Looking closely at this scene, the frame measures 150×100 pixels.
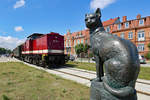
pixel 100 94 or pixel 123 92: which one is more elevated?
pixel 123 92

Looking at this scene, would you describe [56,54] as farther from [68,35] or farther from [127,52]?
[68,35]

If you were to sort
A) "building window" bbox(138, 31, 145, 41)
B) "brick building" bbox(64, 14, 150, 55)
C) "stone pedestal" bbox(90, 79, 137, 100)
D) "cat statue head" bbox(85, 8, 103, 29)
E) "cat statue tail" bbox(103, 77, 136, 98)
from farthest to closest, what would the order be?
"building window" bbox(138, 31, 145, 41)
"brick building" bbox(64, 14, 150, 55)
"cat statue head" bbox(85, 8, 103, 29)
"stone pedestal" bbox(90, 79, 137, 100)
"cat statue tail" bbox(103, 77, 136, 98)

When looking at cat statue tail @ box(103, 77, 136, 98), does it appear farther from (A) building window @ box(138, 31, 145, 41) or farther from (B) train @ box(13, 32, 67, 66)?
(A) building window @ box(138, 31, 145, 41)

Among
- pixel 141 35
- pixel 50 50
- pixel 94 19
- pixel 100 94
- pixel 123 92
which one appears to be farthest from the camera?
pixel 141 35

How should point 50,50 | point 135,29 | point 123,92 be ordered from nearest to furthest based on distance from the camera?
point 123,92 < point 50,50 < point 135,29

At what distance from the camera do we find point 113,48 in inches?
67.0

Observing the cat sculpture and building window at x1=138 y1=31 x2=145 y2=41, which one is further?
building window at x1=138 y1=31 x2=145 y2=41

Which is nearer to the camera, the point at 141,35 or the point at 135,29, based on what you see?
the point at 141,35

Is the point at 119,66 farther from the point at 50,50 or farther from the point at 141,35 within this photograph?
the point at 141,35

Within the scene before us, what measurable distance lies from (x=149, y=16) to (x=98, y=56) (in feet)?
89.9

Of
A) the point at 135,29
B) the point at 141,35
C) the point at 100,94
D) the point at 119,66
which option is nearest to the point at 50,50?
the point at 100,94

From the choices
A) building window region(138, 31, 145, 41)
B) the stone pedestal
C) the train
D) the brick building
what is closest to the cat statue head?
the stone pedestal

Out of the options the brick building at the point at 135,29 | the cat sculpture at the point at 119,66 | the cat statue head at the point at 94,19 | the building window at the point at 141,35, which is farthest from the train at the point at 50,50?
the building window at the point at 141,35

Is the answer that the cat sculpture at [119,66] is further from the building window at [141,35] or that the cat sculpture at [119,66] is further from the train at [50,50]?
the building window at [141,35]
